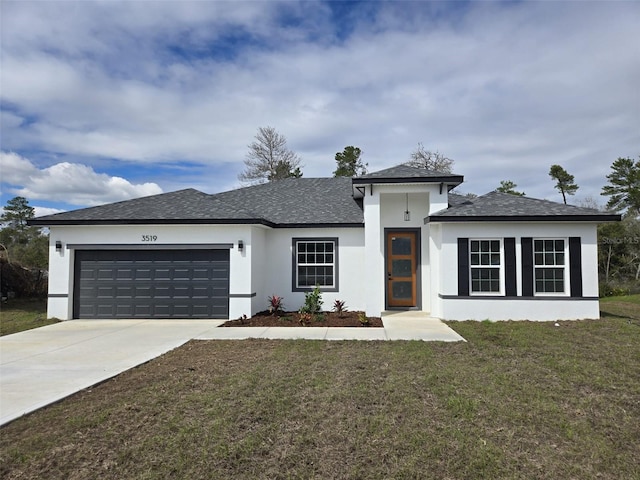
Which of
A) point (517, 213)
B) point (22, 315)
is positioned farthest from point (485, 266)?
point (22, 315)

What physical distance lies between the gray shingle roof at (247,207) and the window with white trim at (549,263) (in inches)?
209

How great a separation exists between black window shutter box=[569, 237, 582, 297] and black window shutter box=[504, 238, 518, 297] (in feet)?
5.16

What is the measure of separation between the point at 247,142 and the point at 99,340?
24.3 m

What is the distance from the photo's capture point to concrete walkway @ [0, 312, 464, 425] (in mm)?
5301

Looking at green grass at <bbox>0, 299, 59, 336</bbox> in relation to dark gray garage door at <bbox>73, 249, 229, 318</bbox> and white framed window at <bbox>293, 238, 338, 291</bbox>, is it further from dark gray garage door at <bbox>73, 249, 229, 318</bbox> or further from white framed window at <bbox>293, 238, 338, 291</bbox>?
white framed window at <bbox>293, 238, 338, 291</bbox>

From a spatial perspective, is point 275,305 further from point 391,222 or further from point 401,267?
point 391,222

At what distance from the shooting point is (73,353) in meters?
7.34

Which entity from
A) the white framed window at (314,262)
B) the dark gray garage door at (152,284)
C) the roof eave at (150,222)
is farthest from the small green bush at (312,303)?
the roof eave at (150,222)

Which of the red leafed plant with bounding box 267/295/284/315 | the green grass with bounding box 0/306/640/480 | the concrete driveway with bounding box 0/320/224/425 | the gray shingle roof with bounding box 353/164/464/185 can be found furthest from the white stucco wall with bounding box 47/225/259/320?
the green grass with bounding box 0/306/640/480

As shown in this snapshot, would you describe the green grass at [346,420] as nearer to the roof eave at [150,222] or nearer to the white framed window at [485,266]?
the white framed window at [485,266]

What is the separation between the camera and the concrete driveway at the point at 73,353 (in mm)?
5121

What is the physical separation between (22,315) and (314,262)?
31.4 ft

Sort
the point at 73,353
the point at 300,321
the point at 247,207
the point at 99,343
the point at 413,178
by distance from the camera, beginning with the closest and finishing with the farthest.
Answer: the point at 73,353 < the point at 99,343 < the point at 300,321 < the point at 413,178 < the point at 247,207

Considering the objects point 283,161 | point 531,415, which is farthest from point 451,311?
point 283,161
